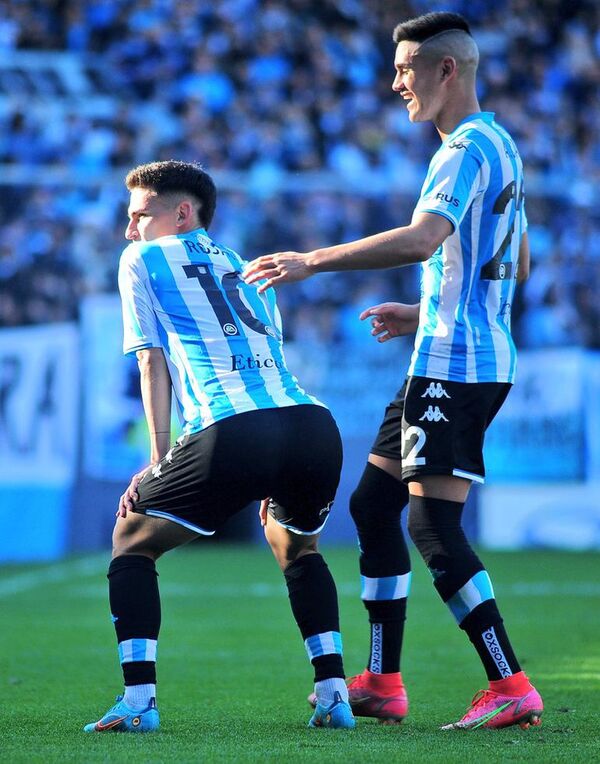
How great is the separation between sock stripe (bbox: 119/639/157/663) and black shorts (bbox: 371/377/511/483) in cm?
95

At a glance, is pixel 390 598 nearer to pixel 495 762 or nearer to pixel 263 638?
pixel 495 762

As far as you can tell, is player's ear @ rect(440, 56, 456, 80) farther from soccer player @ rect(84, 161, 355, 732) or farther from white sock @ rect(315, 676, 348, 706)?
white sock @ rect(315, 676, 348, 706)

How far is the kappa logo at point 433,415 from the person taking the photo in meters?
4.02

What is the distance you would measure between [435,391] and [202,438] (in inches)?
30.0

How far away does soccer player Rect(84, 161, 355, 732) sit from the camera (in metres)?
3.83

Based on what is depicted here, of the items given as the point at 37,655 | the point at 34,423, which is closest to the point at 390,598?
the point at 37,655

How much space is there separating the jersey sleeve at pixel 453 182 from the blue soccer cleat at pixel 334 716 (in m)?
1.50

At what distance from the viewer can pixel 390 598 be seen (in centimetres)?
441

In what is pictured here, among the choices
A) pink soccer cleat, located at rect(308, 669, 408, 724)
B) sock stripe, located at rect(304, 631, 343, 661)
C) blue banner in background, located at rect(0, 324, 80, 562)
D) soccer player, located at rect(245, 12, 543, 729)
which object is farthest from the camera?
blue banner in background, located at rect(0, 324, 80, 562)

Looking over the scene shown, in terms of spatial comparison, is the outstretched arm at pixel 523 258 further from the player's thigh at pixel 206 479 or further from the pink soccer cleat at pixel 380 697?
the pink soccer cleat at pixel 380 697

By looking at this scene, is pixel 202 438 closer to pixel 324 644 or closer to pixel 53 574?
pixel 324 644

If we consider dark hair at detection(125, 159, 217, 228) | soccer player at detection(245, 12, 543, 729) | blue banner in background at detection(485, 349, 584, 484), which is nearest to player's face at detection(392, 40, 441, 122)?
soccer player at detection(245, 12, 543, 729)

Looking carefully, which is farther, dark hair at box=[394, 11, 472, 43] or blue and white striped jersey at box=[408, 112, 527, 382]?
dark hair at box=[394, 11, 472, 43]

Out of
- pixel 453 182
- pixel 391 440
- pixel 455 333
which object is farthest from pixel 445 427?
pixel 453 182
